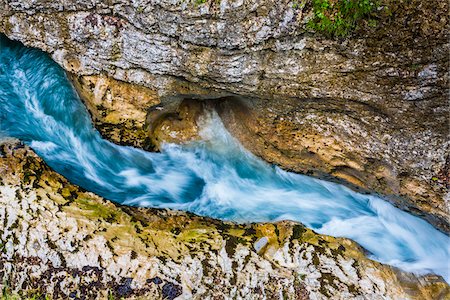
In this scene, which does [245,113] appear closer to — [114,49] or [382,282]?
[114,49]

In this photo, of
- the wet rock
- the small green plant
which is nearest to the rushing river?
the wet rock

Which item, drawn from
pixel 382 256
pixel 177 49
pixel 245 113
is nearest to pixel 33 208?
pixel 177 49

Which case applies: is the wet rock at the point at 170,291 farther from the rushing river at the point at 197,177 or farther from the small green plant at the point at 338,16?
the small green plant at the point at 338,16

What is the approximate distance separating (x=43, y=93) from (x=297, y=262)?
5037 mm

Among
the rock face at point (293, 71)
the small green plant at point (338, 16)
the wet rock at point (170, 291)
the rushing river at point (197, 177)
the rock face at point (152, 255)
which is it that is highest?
the small green plant at point (338, 16)

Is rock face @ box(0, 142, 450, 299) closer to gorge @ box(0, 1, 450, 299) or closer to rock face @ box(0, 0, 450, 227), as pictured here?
gorge @ box(0, 1, 450, 299)

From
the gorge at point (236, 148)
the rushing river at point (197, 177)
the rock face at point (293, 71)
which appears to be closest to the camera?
the rock face at point (293, 71)

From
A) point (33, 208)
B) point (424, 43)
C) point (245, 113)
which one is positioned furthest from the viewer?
point (245, 113)

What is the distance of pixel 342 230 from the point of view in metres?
6.12

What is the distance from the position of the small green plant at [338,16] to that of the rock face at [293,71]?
0.37 ft

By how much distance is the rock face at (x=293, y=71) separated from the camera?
4.92m

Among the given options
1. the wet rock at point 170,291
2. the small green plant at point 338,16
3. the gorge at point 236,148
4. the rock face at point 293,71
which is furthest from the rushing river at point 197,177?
the small green plant at point 338,16

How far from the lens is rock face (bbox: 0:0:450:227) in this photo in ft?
16.1

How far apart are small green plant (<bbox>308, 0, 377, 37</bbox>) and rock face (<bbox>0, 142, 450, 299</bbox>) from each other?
2774 millimetres
